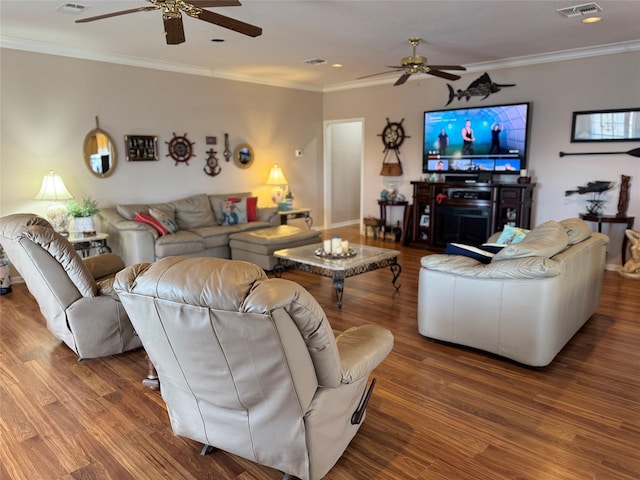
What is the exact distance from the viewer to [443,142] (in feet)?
22.2

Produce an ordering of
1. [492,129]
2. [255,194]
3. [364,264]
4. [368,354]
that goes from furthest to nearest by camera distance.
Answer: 1. [255,194]
2. [492,129]
3. [364,264]
4. [368,354]

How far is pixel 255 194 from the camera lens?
7.54 metres

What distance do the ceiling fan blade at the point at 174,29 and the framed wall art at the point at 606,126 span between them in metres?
4.90

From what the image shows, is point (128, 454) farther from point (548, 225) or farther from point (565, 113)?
point (565, 113)

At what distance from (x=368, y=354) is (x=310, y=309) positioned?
584 millimetres

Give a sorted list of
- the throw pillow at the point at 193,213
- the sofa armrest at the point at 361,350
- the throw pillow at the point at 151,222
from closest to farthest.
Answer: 1. the sofa armrest at the point at 361,350
2. the throw pillow at the point at 151,222
3. the throw pillow at the point at 193,213

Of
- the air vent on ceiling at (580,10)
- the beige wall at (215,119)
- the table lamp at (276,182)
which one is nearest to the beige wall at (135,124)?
the beige wall at (215,119)

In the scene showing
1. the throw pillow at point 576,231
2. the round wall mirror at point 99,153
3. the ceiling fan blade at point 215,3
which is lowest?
the throw pillow at point 576,231

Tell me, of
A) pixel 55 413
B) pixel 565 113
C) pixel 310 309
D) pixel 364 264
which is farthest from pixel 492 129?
pixel 55 413

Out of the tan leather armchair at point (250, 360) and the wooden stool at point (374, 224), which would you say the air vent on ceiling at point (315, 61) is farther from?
the tan leather armchair at point (250, 360)

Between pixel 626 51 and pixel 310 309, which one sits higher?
pixel 626 51

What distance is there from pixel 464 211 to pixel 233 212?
3349 mm

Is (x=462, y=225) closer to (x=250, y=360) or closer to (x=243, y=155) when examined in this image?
(x=243, y=155)

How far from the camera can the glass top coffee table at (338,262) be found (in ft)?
13.5
